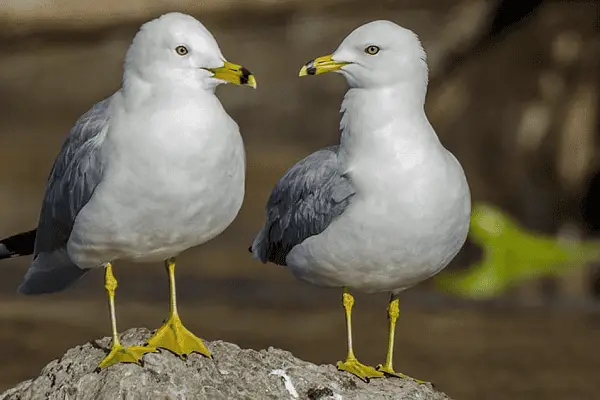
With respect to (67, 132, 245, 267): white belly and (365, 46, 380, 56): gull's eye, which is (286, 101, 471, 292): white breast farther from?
(67, 132, 245, 267): white belly

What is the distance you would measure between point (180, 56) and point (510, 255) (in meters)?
6.67

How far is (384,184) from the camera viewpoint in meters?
3.66

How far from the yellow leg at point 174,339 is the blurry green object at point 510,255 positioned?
19.5ft

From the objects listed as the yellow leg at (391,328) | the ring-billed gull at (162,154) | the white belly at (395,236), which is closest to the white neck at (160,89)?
the ring-billed gull at (162,154)

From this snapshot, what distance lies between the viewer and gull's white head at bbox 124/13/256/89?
3.54 m

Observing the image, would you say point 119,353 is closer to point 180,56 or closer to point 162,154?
point 162,154

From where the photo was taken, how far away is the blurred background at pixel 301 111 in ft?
29.0

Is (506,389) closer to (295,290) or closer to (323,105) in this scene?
(295,290)

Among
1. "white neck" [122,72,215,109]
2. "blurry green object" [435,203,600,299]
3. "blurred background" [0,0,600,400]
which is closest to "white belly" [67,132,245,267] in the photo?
"white neck" [122,72,215,109]

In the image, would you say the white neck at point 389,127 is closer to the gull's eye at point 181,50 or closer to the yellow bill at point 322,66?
the yellow bill at point 322,66

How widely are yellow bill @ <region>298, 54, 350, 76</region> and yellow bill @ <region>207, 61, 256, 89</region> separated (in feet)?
0.73

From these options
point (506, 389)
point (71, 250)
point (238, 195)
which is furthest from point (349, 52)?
point (506, 389)

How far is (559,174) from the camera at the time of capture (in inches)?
404

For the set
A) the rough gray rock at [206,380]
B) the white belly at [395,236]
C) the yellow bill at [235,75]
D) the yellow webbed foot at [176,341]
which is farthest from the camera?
the yellow webbed foot at [176,341]
